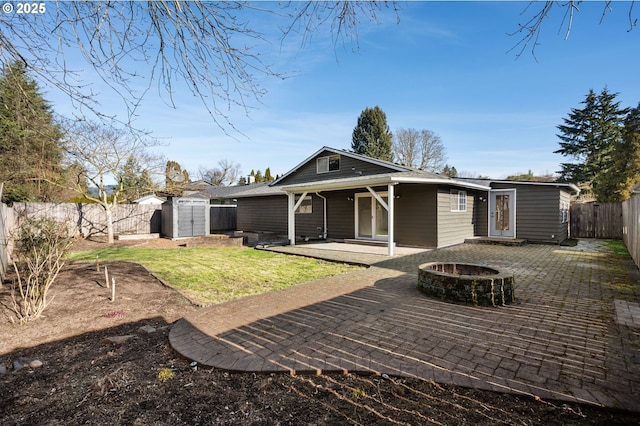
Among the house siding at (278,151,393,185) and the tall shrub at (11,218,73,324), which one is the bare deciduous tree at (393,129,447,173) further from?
the tall shrub at (11,218,73,324)

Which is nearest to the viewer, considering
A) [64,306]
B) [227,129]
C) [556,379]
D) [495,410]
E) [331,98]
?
[495,410]

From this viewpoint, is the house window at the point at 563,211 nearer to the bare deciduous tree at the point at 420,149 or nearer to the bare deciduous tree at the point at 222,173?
the bare deciduous tree at the point at 420,149

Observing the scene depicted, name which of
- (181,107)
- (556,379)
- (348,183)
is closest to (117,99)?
(181,107)

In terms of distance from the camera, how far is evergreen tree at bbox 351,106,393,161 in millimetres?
36219

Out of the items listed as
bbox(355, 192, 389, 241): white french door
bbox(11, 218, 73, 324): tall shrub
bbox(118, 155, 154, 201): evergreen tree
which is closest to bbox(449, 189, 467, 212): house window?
bbox(355, 192, 389, 241): white french door

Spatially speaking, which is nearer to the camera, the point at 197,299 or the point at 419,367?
the point at 419,367

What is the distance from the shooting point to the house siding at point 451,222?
1166 cm

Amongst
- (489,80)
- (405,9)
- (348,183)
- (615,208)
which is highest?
(489,80)

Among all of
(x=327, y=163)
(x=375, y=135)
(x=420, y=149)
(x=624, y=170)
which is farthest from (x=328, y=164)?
(x=420, y=149)

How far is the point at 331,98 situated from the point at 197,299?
26.9 feet

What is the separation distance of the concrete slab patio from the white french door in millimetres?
6726

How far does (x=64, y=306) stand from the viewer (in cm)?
477

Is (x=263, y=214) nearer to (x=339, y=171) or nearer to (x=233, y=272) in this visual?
(x=339, y=171)

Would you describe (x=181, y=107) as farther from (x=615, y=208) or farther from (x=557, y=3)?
(x=615, y=208)
